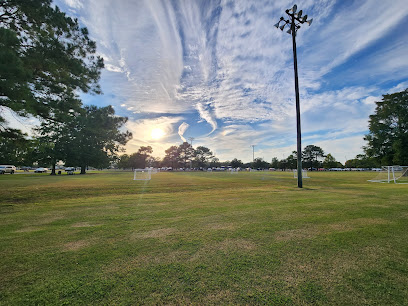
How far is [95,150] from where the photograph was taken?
44.9 m

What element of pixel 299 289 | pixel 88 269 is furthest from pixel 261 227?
pixel 88 269

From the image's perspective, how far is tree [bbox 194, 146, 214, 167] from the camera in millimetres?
116500

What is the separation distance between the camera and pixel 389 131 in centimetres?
2711

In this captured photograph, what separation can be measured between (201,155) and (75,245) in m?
116

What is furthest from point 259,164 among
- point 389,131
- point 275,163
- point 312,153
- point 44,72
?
point 44,72

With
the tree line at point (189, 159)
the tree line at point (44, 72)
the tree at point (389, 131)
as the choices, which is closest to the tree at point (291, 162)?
the tree line at point (189, 159)

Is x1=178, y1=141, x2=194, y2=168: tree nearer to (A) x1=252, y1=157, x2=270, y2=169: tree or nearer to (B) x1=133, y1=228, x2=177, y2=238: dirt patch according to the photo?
(A) x1=252, y1=157, x2=270, y2=169: tree

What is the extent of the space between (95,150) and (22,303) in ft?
163

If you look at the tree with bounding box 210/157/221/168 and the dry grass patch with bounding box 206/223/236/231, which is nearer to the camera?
the dry grass patch with bounding box 206/223/236/231

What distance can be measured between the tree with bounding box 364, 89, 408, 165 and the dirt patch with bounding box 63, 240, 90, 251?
3481cm

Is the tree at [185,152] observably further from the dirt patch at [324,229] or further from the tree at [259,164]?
the dirt patch at [324,229]

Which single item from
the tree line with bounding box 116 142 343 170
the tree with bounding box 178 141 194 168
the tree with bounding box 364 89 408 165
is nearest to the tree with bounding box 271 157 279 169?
the tree line with bounding box 116 142 343 170

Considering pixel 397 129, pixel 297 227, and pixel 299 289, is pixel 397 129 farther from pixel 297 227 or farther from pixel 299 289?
pixel 299 289

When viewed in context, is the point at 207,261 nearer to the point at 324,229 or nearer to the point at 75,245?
the point at 75,245
